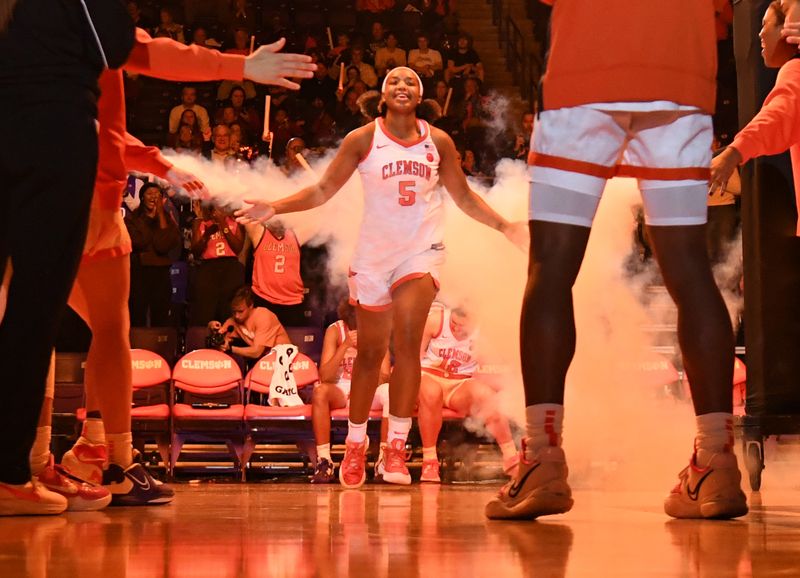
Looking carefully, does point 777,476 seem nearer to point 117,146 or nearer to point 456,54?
point 117,146

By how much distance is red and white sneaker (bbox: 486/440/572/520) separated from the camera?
325cm

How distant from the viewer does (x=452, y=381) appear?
8469 millimetres

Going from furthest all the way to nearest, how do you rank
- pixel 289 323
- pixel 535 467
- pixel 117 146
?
pixel 289 323
pixel 117 146
pixel 535 467

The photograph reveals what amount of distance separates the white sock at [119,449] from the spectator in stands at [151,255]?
552cm

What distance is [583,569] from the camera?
2219 millimetres

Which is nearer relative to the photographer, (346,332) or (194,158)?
(346,332)

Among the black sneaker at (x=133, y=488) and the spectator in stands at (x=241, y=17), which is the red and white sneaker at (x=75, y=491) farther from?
the spectator in stands at (x=241, y=17)

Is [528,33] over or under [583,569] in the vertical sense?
over

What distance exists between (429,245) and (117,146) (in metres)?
2.25

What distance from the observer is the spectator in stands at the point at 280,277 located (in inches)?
388

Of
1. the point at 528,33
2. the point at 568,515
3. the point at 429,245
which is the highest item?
the point at 528,33

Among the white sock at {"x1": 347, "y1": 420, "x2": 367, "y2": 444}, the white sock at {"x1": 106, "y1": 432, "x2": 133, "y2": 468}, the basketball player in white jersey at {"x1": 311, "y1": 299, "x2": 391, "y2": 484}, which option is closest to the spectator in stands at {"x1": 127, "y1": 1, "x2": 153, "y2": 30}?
the basketball player in white jersey at {"x1": 311, "y1": 299, "x2": 391, "y2": 484}

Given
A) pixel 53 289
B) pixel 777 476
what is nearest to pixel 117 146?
pixel 53 289

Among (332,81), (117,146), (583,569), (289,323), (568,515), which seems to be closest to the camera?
(583,569)
